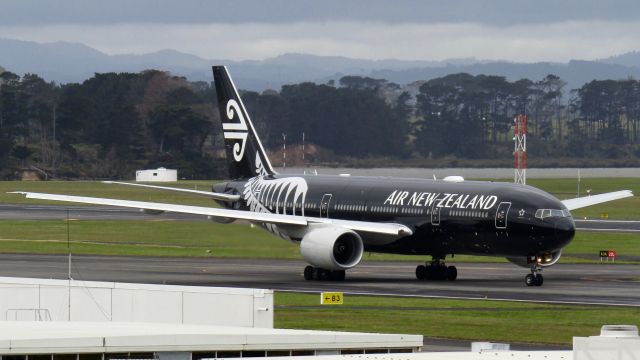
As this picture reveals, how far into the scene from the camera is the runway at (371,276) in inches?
2399

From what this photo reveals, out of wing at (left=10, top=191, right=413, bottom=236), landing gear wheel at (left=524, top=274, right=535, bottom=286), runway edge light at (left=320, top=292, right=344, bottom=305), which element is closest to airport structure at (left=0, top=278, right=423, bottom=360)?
runway edge light at (left=320, top=292, right=344, bottom=305)

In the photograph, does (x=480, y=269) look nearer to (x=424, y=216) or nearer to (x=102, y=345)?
(x=424, y=216)

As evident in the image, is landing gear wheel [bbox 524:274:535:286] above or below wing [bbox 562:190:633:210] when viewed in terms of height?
below

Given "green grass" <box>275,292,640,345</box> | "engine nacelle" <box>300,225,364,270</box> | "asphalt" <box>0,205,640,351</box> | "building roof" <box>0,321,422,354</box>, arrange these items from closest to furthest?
"building roof" <box>0,321,422,354</box> → "green grass" <box>275,292,640,345</box> → "asphalt" <box>0,205,640,351</box> → "engine nacelle" <box>300,225,364,270</box>

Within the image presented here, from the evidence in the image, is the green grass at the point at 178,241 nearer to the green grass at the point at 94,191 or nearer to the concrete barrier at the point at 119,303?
the green grass at the point at 94,191

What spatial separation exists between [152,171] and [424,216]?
131 meters

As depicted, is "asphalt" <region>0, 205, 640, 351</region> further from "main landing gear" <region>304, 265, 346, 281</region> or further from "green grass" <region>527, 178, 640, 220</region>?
"green grass" <region>527, 178, 640, 220</region>

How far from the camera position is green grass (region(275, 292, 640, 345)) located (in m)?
47.3

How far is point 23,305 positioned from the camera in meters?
39.5

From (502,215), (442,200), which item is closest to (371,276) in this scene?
(442,200)

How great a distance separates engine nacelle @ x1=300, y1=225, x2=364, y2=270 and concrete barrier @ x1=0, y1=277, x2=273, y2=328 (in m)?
26.6

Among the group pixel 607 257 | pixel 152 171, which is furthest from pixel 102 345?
pixel 152 171

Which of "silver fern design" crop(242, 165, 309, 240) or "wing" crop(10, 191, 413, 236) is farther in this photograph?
"silver fern design" crop(242, 165, 309, 240)

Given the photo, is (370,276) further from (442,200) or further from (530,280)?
(530,280)
